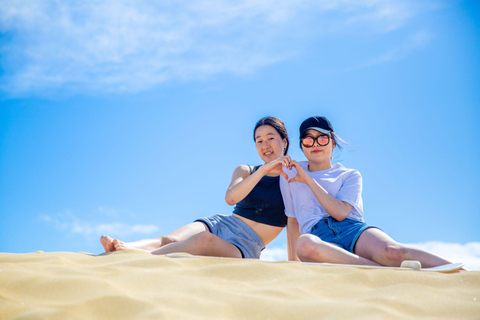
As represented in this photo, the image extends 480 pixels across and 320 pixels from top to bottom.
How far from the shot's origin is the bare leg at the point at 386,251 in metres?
3.18

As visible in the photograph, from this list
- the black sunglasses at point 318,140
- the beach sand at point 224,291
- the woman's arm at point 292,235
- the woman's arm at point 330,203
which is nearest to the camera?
the beach sand at point 224,291

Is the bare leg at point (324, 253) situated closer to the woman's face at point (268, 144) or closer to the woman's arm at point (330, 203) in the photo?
the woman's arm at point (330, 203)

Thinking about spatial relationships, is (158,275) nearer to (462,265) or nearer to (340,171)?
(462,265)

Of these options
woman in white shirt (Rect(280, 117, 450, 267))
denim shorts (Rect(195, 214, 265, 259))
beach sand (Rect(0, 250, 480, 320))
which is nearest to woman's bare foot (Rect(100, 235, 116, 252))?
beach sand (Rect(0, 250, 480, 320))

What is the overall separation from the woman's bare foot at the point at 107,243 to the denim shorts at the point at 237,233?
A: 1.24 meters

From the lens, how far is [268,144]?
4.86 meters

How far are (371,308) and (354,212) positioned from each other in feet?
7.27

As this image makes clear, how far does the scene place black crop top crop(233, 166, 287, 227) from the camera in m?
4.71

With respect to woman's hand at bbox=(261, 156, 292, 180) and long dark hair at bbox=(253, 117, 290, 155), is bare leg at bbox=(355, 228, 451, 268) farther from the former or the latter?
long dark hair at bbox=(253, 117, 290, 155)

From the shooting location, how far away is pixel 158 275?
2.46m

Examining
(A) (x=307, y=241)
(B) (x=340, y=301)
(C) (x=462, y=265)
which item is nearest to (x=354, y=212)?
(A) (x=307, y=241)

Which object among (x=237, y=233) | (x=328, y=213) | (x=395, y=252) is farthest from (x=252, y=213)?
(x=395, y=252)

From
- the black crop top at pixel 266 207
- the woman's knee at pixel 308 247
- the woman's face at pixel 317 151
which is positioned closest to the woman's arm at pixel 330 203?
the woman's face at pixel 317 151

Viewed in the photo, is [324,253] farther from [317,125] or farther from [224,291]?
[317,125]
